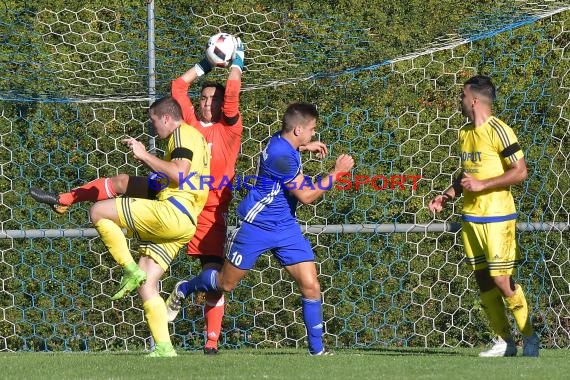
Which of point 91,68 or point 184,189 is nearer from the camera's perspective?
point 184,189

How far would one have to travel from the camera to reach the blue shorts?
6902mm

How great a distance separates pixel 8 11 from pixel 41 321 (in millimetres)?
2612

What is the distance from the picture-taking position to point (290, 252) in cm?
691

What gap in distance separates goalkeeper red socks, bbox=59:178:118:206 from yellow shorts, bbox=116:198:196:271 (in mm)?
619

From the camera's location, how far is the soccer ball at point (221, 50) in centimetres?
732

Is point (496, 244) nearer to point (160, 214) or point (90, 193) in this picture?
point (160, 214)

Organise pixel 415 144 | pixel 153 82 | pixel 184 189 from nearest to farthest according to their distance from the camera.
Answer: pixel 184 189 < pixel 153 82 < pixel 415 144


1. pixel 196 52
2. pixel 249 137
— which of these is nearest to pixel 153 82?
pixel 196 52

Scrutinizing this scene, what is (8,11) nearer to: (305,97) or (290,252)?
(305,97)

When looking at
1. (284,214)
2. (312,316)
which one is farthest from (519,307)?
(284,214)

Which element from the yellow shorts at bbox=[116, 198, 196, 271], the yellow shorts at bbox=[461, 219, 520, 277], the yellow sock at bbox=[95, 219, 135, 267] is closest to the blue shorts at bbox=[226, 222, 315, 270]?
the yellow shorts at bbox=[116, 198, 196, 271]

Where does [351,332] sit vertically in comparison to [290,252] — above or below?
below

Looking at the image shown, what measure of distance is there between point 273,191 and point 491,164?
4.63 ft

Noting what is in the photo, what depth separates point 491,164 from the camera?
6859mm
